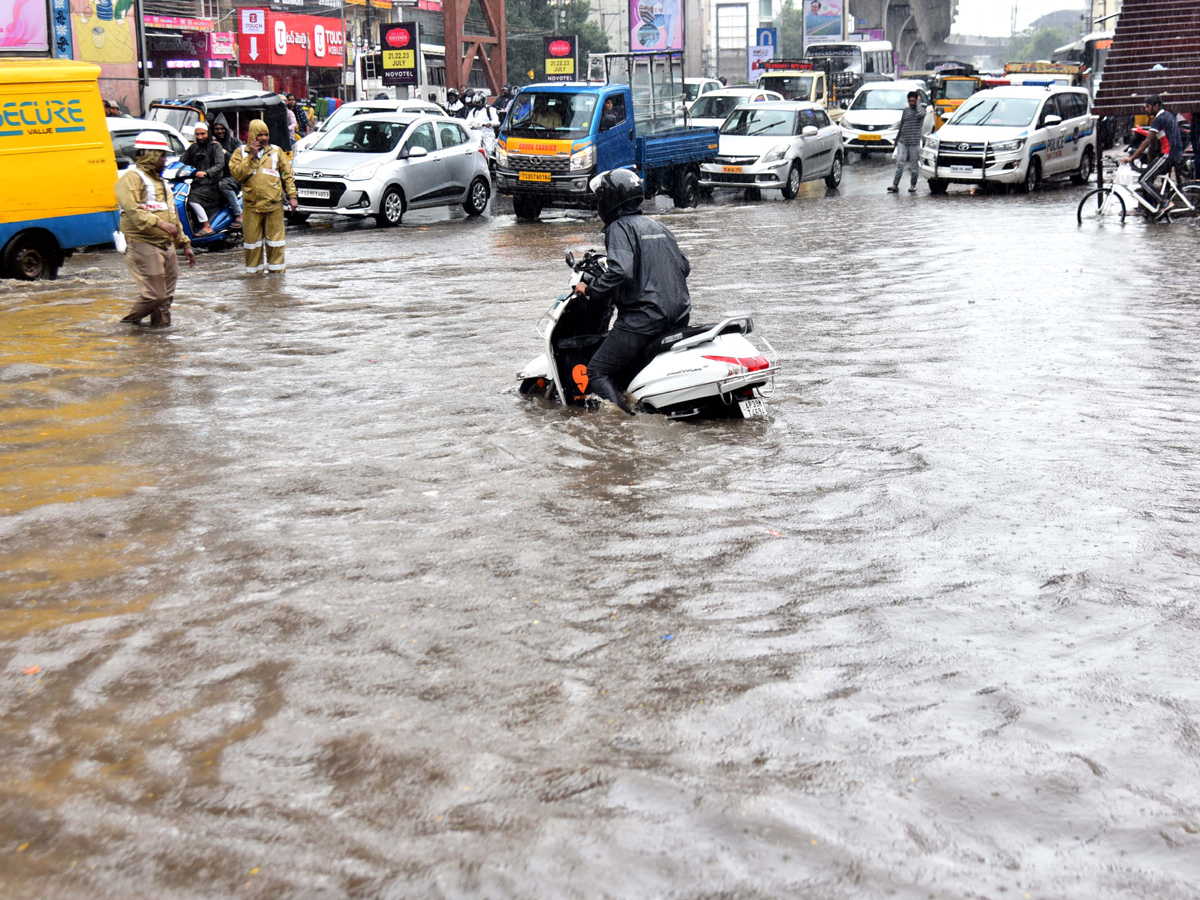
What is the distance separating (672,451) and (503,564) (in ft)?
6.43

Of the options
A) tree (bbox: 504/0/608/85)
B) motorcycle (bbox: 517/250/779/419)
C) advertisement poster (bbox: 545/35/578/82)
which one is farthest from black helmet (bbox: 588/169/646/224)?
tree (bbox: 504/0/608/85)

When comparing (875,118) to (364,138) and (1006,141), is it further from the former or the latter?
(364,138)

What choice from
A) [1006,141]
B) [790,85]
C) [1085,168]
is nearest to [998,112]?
[1006,141]

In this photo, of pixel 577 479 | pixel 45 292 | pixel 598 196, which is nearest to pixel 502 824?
pixel 577 479

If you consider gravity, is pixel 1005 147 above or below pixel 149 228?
above

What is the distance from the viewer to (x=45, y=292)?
1281 centimetres

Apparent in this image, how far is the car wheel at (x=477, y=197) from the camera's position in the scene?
822 inches

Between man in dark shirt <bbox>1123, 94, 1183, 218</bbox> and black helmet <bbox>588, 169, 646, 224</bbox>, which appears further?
man in dark shirt <bbox>1123, 94, 1183, 218</bbox>

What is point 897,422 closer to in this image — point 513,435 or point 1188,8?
point 513,435

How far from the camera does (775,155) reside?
23172 millimetres

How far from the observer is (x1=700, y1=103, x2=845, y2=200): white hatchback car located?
75.9 feet

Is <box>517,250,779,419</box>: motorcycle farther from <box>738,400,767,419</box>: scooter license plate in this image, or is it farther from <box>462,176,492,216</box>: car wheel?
<box>462,176,492,216</box>: car wheel

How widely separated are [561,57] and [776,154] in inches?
1198

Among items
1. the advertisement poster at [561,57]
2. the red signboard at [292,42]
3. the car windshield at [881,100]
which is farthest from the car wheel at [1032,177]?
the advertisement poster at [561,57]
